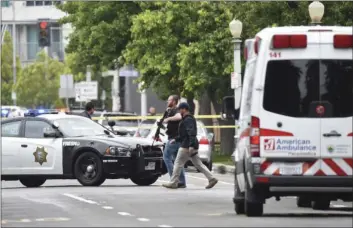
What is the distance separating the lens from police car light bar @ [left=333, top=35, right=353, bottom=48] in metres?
17.8

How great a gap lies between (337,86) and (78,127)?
1106cm

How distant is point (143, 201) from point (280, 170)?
4868 millimetres

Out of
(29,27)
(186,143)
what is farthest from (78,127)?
(29,27)

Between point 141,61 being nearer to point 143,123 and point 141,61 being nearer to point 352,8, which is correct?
point 143,123

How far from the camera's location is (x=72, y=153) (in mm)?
27469

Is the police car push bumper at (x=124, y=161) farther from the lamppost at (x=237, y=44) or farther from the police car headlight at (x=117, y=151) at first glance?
the lamppost at (x=237, y=44)

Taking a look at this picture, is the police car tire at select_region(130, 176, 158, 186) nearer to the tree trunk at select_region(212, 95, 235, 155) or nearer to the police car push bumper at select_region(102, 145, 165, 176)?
the police car push bumper at select_region(102, 145, 165, 176)

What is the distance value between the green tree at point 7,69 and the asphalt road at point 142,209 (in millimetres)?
84231

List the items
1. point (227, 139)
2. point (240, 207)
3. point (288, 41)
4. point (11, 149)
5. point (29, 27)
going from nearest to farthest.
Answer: point (288, 41)
point (240, 207)
point (11, 149)
point (227, 139)
point (29, 27)

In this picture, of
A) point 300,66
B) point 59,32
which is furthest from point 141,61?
point 59,32

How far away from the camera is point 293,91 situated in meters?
17.9

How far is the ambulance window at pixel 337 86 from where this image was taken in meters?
17.8

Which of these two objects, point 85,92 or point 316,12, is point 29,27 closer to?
point 85,92

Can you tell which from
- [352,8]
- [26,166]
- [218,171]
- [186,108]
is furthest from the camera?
[218,171]
